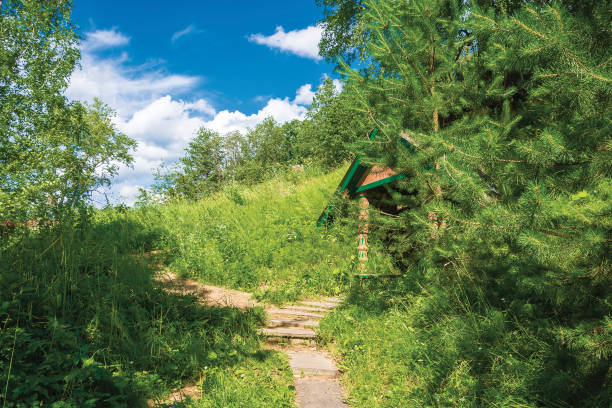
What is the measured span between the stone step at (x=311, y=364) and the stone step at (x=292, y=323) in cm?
84

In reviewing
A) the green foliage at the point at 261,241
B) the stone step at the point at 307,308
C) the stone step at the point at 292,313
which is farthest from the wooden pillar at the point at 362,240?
the stone step at the point at 292,313

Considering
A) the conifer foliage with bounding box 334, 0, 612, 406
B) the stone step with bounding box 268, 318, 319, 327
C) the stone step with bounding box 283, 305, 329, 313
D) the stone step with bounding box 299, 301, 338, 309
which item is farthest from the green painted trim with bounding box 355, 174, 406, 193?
the stone step with bounding box 268, 318, 319, 327

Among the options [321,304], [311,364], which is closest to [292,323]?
[321,304]

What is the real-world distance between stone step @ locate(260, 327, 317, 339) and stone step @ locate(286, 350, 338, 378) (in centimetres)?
41

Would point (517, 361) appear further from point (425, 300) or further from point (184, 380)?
point (184, 380)

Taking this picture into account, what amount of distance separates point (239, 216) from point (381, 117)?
8.73 metres

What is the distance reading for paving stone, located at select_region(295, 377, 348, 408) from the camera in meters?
4.02

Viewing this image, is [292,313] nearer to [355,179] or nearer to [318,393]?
[318,393]

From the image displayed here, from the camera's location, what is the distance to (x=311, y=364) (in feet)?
16.7

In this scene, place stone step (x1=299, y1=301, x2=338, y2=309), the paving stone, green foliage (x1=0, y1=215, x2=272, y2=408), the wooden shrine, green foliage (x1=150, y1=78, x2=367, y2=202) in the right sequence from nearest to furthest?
green foliage (x1=0, y1=215, x2=272, y2=408) < the paving stone < stone step (x1=299, y1=301, x2=338, y2=309) < the wooden shrine < green foliage (x1=150, y1=78, x2=367, y2=202)

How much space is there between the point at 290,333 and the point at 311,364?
1.06 metres

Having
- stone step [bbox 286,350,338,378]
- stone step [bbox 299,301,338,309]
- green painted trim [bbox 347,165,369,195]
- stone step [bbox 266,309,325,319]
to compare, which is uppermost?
green painted trim [bbox 347,165,369,195]

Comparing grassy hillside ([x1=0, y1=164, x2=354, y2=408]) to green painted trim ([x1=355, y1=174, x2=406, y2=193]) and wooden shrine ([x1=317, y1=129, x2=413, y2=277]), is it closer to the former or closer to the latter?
wooden shrine ([x1=317, y1=129, x2=413, y2=277])

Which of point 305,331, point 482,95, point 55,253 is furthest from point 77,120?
point 482,95
